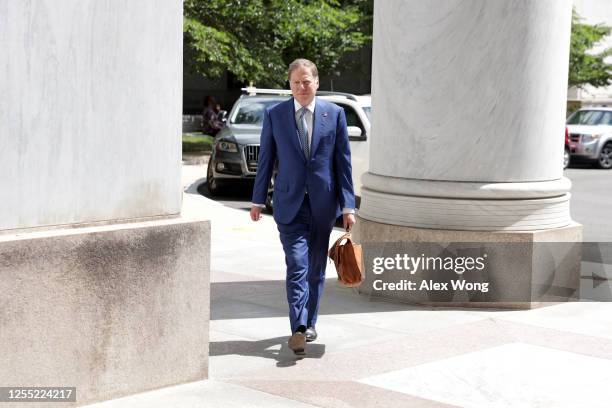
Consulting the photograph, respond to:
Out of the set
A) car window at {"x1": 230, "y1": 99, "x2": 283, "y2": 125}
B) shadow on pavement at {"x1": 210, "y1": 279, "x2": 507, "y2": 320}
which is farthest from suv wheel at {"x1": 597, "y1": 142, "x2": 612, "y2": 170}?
shadow on pavement at {"x1": 210, "y1": 279, "x2": 507, "y2": 320}

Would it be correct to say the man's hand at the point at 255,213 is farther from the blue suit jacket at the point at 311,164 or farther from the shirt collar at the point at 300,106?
the shirt collar at the point at 300,106

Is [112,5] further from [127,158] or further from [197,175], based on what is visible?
[197,175]

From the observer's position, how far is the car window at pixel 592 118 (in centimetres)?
2799

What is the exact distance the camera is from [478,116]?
8078 millimetres

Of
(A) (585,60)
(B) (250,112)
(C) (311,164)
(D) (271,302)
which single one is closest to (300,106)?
(C) (311,164)

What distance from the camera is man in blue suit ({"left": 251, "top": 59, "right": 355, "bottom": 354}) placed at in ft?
21.4

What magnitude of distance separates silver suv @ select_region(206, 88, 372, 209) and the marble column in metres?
6.41

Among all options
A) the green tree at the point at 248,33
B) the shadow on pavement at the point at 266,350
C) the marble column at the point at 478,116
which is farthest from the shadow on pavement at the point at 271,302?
the green tree at the point at 248,33

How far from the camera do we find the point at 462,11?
26.2 feet

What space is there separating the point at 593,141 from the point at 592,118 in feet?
4.33

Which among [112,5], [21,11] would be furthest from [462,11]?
[21,11]

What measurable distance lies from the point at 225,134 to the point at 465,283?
9.86 m

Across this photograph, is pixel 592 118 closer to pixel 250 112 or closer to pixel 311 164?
pixel 250 112

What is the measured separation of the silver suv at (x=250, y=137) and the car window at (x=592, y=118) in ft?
39.1
